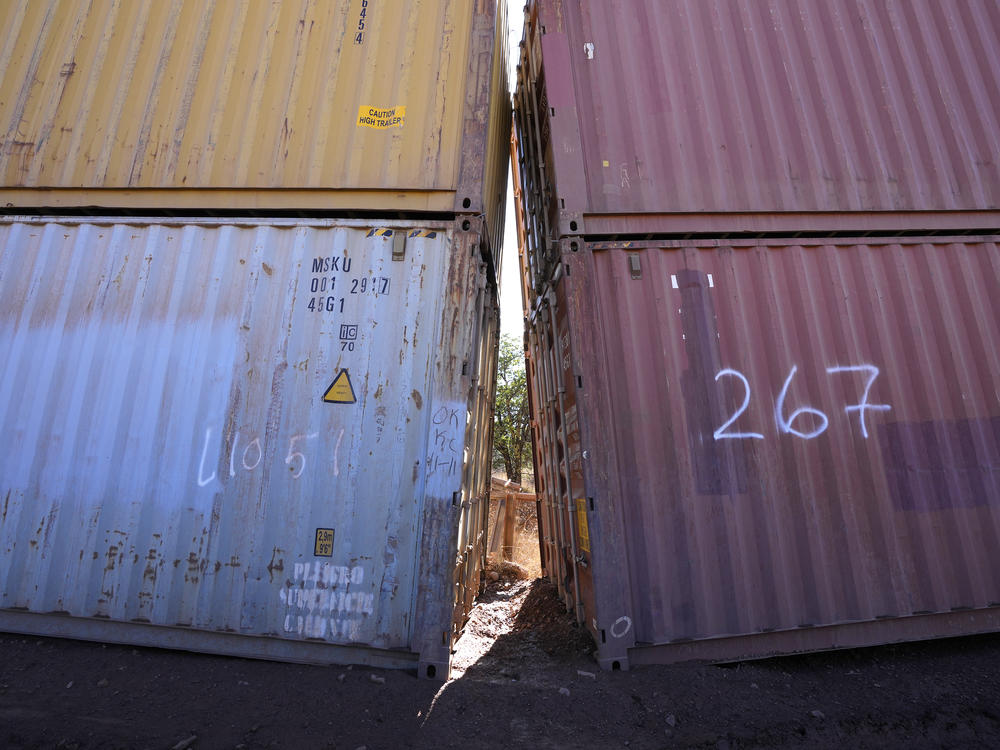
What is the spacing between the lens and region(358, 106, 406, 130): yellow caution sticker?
4035 mm

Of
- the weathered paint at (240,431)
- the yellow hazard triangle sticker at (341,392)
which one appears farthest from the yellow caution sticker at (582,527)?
the yellow hazard triangle sticker at (341,392)

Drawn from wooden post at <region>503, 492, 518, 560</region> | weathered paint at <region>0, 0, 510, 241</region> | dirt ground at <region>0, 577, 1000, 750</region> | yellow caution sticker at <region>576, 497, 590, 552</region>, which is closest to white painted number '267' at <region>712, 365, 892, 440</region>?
yellow caution sticker at <region>576, 497, 590, 552</region>

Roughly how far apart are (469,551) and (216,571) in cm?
183

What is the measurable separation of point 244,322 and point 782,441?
396 cm

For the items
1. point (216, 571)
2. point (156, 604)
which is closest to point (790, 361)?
point (216, 571)

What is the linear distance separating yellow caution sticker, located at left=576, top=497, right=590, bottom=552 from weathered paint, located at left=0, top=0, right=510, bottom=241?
7.89 ft

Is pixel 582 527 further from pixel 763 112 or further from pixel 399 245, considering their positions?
pixel 763 112

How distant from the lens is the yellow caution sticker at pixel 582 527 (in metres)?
3.58

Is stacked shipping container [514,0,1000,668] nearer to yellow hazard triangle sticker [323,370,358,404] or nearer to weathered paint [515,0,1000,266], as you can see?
weathered paint [515,0,1000,266]

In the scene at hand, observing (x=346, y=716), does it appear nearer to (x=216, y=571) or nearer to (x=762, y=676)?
(x=216, y=571)

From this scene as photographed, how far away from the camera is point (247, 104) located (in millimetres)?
4148

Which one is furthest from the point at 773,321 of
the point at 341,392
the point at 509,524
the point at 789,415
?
the point at 509,524

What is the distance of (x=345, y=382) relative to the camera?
346 cm

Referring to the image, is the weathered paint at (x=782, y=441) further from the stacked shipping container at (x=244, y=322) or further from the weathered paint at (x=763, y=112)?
the stacked shipping container at (x=244, y=322)
